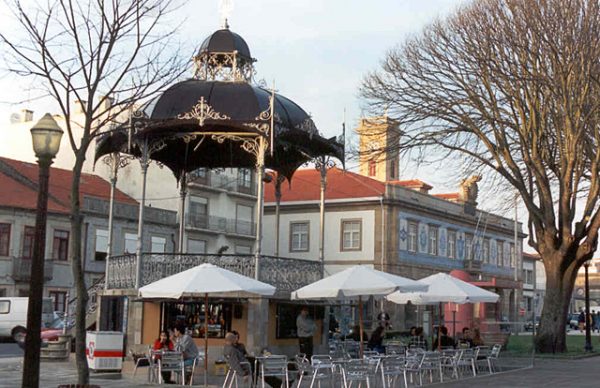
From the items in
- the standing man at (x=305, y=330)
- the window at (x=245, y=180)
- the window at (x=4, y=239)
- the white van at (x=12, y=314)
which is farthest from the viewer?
the window at (x=245, y=180)

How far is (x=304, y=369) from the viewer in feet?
50.0

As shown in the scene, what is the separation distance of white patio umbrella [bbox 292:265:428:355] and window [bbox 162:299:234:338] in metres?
2.71

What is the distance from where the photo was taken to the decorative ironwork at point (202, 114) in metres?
19.6

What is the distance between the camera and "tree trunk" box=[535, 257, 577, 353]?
1065 inches

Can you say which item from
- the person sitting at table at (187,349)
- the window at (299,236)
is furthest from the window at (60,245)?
the person sitting at table at (187,349)

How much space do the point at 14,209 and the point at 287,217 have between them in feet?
60.5

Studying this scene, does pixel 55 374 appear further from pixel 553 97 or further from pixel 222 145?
pixel 553 97

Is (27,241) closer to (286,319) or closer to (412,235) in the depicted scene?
(412,235)

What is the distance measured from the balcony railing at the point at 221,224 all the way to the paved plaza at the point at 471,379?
28.8 metres

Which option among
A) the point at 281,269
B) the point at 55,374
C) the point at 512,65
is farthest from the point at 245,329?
the point at 512,65

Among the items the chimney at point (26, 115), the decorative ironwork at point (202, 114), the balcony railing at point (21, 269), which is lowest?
the balcony railing at point (21, 269)

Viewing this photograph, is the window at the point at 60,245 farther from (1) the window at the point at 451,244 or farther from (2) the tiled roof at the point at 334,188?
(1) the window at the point at 451,244

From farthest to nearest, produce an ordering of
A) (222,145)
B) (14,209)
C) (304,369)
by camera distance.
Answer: (14,209) → (222,145) → (304,369)

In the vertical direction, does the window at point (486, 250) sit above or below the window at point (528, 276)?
above
